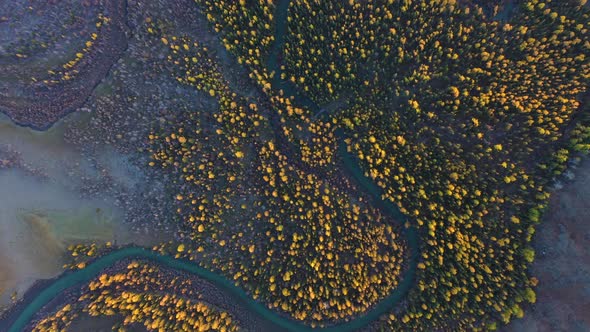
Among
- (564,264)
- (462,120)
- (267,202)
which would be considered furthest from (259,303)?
(564,264)

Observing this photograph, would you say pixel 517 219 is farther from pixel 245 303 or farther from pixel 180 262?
pixel 180 262

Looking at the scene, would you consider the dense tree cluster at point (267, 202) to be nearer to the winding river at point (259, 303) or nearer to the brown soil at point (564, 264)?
the winding river at point (259, 303)

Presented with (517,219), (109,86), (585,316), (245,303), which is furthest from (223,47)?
(585,316)

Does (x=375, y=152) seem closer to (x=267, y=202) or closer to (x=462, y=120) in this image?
(x=462, y=120)

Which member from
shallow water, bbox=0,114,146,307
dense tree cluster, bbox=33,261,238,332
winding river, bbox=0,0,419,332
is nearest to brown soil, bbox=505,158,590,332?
winding river, bbox=0,0,419,332

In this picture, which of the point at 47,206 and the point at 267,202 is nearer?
the point at 47,206
